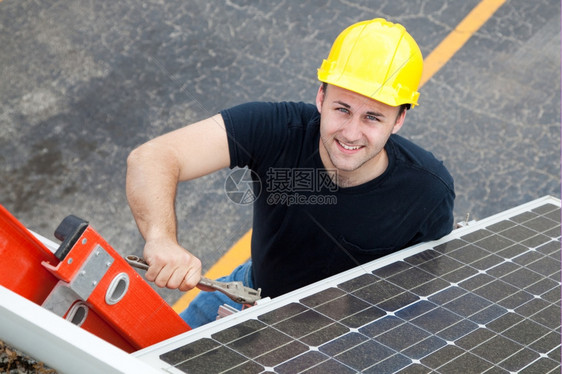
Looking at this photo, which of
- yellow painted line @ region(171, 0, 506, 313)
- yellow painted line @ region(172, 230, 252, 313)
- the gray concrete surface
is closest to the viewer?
yellow painted line @ region(172, 230, 252, 313)

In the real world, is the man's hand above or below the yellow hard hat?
below

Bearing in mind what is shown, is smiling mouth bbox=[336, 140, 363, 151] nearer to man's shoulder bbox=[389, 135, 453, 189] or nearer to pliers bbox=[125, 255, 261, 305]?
man's shoulder bbox=[389, 135, 453, 189]

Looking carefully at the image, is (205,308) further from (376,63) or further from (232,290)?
(376,63)

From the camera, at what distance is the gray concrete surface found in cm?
525

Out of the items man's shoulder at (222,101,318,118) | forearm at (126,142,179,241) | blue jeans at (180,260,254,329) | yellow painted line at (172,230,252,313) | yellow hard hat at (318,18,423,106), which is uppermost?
yellow hard hat at (318,18,423,106)

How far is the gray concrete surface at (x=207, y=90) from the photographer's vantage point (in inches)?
207

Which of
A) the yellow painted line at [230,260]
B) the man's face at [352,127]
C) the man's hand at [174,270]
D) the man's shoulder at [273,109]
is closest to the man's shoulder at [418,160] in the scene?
the man's face at [352,127]

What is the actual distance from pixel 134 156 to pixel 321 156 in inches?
31.3

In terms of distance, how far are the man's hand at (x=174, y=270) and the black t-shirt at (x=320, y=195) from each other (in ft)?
2.84

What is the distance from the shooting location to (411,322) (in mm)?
2195

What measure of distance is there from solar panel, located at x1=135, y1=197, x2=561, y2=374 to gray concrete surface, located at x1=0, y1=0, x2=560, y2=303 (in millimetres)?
2552

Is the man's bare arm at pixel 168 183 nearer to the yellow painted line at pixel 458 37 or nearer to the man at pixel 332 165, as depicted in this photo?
the man at pixel 332 165

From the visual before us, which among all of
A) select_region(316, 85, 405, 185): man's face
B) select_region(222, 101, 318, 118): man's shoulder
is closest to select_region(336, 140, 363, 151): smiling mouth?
select_region(316, 85, 405, 185): man's face

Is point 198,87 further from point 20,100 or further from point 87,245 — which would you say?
point 87,245
